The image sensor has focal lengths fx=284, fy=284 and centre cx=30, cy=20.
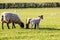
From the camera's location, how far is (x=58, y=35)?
59.2 feet

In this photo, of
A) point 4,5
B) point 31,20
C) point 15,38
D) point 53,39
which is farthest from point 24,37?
point 4,5

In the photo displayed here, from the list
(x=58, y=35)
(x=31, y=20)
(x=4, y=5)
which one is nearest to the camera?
(x=58, y=35)

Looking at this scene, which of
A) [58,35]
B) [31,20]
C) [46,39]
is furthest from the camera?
[31,20]

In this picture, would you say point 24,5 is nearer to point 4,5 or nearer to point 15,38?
point 4,5

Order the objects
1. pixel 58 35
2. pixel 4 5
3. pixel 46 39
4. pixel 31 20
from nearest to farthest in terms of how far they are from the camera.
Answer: pixel 46 39
pixel 58 35
pixel 31 20
pixel 4 5

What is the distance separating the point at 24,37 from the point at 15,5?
4159 centimetres

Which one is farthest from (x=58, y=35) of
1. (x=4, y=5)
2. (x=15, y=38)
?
(x=4, y=5)

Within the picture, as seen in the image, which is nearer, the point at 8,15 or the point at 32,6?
the point at 8,15

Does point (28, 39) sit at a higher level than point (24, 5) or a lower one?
higher

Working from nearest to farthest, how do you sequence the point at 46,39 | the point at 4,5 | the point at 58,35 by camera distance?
the point at 46,39
the point at 58,35
the point at 4,5

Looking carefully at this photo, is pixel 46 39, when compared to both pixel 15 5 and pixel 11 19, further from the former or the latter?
pixel 15 5

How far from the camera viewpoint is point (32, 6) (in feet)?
192

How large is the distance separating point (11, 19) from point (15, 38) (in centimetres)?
611

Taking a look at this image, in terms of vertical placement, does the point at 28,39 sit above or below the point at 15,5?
above
